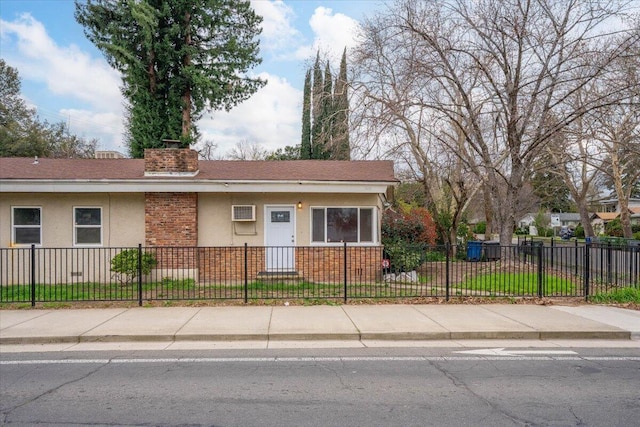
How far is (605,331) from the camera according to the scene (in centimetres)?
807

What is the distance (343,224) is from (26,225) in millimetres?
9884

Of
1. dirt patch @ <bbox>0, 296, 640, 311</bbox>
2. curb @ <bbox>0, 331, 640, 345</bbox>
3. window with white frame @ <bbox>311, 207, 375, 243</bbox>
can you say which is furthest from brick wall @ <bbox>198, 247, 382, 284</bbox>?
curb @ <bbox>0, 331, 640, 345</bbox>

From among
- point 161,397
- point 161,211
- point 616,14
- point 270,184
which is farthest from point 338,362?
point 616,14

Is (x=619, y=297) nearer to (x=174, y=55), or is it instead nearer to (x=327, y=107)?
(x=327, y=107)

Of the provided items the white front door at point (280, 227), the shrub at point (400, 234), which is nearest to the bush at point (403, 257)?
the shrub at point (400, 234)

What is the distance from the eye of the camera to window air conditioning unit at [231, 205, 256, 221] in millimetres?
14477

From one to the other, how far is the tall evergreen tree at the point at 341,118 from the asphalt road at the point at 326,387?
14633 mm

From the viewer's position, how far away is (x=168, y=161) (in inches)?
569

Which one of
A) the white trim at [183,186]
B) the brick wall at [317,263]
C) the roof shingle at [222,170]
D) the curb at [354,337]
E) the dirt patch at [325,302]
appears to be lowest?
the curb at [354,337]

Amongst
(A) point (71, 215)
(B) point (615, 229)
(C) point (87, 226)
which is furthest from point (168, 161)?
(B) point (615, 229)

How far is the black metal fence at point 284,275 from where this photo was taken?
443 inches

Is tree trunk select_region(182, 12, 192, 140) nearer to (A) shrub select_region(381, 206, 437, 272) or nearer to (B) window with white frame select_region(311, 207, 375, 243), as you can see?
(A) shrub select_region(381, 206, 437, 272)

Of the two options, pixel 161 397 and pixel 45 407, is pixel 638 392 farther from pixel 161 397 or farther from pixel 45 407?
pixel 45 407

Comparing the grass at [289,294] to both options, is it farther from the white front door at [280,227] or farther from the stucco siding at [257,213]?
the stucco siding at [257,213]
